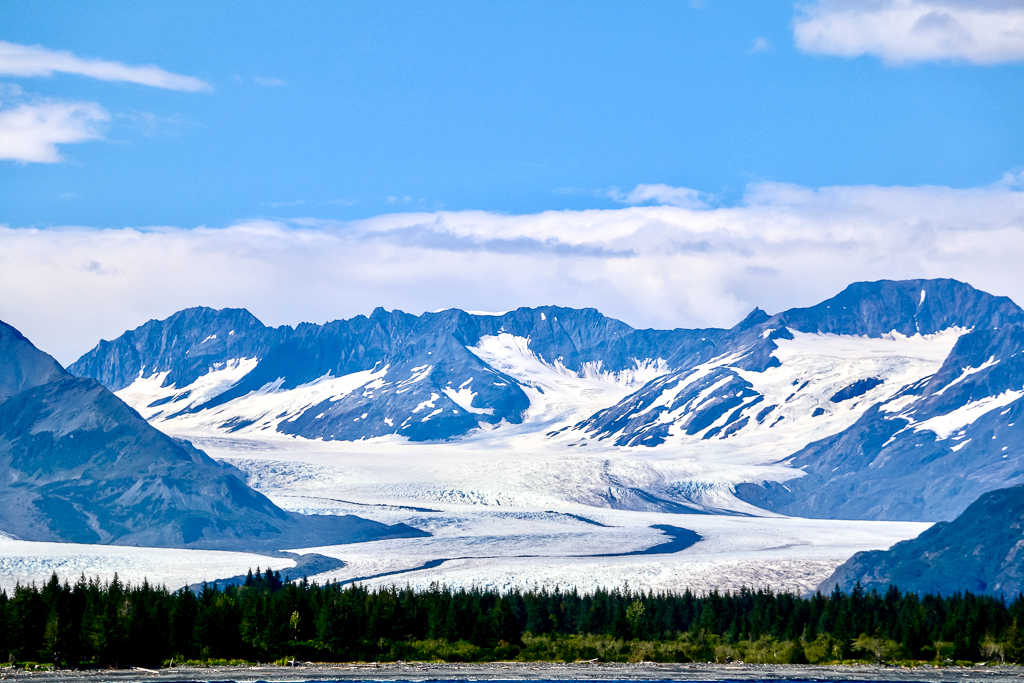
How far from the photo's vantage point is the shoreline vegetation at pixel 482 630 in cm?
13725

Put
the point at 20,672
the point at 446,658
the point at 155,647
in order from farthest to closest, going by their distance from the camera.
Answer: the point at 446,658 → the point at 155,647 → the point at 20,672

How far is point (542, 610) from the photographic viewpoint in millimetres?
167250

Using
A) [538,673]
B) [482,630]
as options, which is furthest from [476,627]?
[538,673]

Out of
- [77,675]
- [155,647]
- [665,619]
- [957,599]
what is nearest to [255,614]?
[155,647]

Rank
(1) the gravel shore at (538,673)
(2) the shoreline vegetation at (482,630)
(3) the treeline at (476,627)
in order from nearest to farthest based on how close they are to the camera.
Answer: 1. (1) the gravel shore at (538,673)
2. (2) the shoreline vegetation at (482,630)
3. (3) the treeline at (476,627)

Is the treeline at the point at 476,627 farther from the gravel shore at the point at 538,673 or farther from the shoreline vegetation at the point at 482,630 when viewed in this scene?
the gravel shore at the point at 538,673

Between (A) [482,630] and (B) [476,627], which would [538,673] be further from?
(B) [476,627]

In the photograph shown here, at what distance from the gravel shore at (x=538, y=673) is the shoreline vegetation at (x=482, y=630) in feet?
5.56

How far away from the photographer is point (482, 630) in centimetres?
15600

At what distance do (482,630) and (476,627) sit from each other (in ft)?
2.62

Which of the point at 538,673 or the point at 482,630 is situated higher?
the point at 482,630

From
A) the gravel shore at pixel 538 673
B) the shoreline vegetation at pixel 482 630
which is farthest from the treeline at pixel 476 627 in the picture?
the gravel shore at pixel 538 673

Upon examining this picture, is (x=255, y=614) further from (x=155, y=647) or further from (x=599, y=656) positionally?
(x=599, y=656)

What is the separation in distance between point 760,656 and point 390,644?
3983 cm
